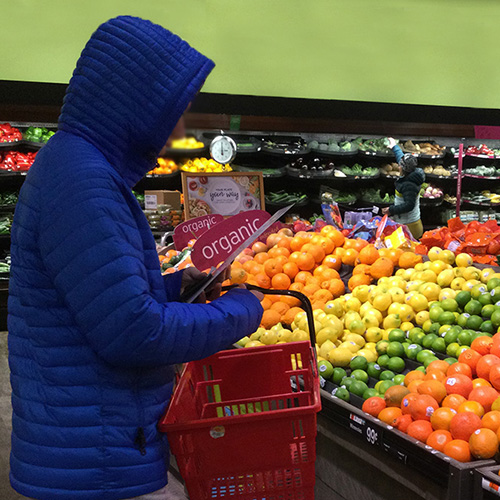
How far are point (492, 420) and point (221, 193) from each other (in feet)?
9.60

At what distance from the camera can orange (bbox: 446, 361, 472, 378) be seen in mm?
2301

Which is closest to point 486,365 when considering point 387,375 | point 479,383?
point 479,383

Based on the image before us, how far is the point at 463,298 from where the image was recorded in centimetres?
289

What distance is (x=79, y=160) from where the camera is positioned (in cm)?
110

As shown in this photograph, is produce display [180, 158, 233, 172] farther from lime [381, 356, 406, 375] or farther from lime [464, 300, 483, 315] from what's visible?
lime [381, 356, 406, 375]

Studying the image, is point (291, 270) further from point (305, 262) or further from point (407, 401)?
point (407, 401)

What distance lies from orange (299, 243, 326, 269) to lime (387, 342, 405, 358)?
105cm

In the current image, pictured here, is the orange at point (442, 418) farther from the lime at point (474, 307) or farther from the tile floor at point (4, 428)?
the tile floor at point (4, 428)

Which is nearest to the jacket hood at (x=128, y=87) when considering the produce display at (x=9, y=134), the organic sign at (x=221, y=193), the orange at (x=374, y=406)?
the orange at (x=374, y=406)

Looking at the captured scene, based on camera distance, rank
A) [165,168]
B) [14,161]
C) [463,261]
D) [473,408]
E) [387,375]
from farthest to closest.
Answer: [165,168], [14,161], [463,261], [387,375], [473,408]

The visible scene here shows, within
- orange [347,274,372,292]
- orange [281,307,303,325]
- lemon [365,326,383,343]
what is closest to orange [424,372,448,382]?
lemon [365,326,383,343]

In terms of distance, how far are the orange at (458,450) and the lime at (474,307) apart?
102 centimetres

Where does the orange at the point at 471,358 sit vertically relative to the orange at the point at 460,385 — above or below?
above

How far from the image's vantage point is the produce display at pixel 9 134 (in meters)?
6.62
